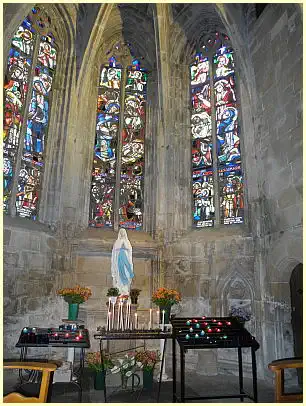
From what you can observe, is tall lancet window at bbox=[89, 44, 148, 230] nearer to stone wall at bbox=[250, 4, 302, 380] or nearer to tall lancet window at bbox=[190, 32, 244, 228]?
tall lancet window at bbox=[190, 32, 244, 228]

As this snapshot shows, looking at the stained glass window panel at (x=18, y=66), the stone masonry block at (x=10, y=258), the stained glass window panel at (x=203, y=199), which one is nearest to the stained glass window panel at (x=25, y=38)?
the stained glass window panel at (x=18, y=66)

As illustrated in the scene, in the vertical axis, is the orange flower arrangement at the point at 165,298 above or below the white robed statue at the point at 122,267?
below

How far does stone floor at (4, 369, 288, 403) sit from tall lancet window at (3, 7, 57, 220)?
13.0 feet

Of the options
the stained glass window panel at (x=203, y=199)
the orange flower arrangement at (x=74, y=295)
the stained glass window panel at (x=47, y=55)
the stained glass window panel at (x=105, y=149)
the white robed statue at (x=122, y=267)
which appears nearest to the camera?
the white robed statue at (x=122, y=267)

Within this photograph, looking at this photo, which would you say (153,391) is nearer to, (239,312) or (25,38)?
(239,312)

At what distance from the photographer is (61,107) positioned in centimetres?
982

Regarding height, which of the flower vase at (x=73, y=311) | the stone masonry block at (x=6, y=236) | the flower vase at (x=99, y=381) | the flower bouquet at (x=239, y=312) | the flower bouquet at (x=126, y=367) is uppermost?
the stone masonry block at (x=6, y=236)

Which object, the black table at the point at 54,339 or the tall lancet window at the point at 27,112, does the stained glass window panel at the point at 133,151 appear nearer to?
the tall lancet window at the point at 27,112

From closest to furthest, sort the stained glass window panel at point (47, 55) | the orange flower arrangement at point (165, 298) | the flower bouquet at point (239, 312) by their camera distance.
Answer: the orange flower arrangement at point (165, 298)
the flower bouquet at point (239, 312)
the stained glass window panel at point (47, 55)

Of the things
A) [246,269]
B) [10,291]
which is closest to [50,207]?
[10,291]

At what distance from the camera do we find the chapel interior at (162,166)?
25.0 ft

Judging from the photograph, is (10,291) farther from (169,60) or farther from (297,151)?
(169,60)

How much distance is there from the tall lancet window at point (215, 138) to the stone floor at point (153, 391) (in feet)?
12.2

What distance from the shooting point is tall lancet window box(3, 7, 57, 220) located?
8.57 meters
